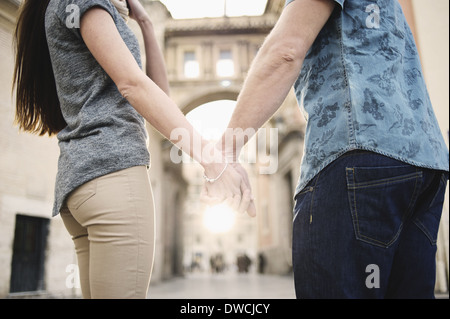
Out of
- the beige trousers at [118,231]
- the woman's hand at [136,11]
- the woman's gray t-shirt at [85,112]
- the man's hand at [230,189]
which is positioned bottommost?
the beige trousers at [118,231]

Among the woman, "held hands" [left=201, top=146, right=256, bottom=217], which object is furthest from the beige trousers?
"held hands" [left=201, top=146, right=256, bottom=217]

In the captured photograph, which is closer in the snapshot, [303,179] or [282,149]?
[303,179]

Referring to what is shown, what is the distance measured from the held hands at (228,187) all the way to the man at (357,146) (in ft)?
0.44

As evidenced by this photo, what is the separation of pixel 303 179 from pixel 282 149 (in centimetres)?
1467

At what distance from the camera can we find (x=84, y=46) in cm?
122

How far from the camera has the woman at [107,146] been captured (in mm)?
1062

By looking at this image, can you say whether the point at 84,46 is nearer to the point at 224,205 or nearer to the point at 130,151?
the point at 130,151

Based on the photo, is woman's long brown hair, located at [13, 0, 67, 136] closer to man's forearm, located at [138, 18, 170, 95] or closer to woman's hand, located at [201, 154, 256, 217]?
man's forearm, located at [138, 18, 170, 95]

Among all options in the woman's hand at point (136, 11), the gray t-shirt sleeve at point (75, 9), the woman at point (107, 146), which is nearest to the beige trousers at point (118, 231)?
the woman at point (107, 146)

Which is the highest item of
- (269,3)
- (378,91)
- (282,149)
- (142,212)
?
(269,3)

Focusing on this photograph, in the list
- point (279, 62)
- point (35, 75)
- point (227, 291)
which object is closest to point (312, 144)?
point (279, 62)

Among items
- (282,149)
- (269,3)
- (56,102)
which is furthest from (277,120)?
(56,102)

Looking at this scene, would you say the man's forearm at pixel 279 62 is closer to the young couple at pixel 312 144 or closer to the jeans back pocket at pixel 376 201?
the young couple at pixel 312 144

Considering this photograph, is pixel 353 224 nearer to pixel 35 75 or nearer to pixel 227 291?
pixel 35 75
